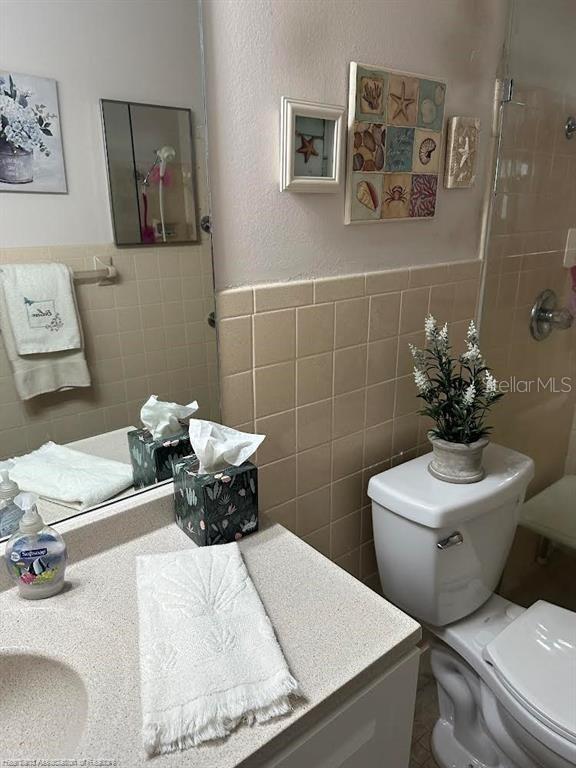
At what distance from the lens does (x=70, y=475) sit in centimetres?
97

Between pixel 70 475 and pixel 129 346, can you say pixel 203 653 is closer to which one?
pixel 70 475

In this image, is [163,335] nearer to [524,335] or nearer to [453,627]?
[453,627]

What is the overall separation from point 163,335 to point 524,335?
50.3 inches

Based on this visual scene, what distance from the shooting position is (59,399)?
0.92 metres

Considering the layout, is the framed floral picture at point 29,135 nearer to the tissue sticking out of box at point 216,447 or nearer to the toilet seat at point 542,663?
the tissue sticking out of box at point 216,447

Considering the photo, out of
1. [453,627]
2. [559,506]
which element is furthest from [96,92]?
[559,506]

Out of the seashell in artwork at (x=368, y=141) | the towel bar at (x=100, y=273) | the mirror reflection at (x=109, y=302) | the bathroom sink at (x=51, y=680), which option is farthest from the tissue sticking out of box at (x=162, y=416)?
the seashell in artwork at (x=368, y=141)

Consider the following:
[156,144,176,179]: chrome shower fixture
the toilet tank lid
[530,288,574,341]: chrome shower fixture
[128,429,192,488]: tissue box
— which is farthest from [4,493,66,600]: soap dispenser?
[530,288,574,341]: chrome shower fixture

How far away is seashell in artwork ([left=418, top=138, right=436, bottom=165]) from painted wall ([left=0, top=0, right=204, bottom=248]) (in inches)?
24.1

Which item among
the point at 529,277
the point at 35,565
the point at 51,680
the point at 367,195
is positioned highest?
the point at 367,195

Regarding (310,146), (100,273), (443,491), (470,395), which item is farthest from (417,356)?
(100,273)

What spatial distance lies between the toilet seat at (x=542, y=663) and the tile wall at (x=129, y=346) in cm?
88

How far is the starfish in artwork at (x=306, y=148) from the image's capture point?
1.06 meters

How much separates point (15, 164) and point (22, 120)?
64 mm
